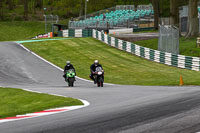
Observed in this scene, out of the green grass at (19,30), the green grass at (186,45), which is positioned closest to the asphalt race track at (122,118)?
the green grass at (186,45)

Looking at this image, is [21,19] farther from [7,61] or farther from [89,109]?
[89,109]

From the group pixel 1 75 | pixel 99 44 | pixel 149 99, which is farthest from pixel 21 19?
pixel 149 99

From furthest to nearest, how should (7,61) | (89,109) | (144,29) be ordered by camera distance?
(144,29) < (7,61) < (89,109)

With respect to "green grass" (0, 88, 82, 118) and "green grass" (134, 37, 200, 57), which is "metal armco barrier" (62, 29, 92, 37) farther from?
"green grass" (0, 88, 82, 118)

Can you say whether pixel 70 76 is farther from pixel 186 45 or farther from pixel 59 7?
pixel 59 7

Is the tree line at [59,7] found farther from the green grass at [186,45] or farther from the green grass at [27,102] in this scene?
the green grass at [27,102]

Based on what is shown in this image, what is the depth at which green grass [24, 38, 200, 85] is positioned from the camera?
2540cm

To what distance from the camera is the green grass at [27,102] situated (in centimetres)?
1158

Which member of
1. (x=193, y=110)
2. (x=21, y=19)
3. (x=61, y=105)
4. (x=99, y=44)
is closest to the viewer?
(x=193, y=110)

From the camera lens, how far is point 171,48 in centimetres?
3353

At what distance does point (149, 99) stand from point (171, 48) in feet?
70.1

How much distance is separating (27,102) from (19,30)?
2473 inches

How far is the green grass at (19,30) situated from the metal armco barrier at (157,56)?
29.3 metres

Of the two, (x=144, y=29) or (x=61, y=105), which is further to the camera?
(x=144, y=29)
